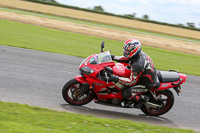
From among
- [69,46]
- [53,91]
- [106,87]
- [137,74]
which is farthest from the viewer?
[69,46]

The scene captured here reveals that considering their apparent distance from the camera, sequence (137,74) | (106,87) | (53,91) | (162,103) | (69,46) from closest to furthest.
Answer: (137,74) → (106,87) → (162,103) → (53,91) → (69,46)

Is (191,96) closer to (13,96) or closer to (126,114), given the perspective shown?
(126,114)

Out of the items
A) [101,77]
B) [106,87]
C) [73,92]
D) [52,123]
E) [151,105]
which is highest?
[101,77]

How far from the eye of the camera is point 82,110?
6871mm

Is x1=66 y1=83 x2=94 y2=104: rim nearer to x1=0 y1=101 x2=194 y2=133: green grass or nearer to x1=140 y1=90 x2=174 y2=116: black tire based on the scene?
x1=0 y1=101 x2=194 y2=133: green grass

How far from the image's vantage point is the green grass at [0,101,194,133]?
483 cm

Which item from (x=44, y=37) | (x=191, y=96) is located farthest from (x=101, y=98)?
(x=44, y=37)

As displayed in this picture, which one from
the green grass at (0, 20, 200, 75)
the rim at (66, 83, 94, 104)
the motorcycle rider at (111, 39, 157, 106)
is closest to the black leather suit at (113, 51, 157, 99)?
the motorcycle rider at (111, 39, 157, 106)

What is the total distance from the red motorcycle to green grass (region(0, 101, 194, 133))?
0.84 metres

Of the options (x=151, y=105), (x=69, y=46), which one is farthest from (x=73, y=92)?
(x=69, y=46)

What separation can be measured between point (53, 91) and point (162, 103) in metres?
2.98

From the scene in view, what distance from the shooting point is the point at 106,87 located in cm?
677

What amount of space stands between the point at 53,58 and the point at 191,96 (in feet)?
19.4

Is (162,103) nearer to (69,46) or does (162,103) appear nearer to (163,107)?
(163,107)
